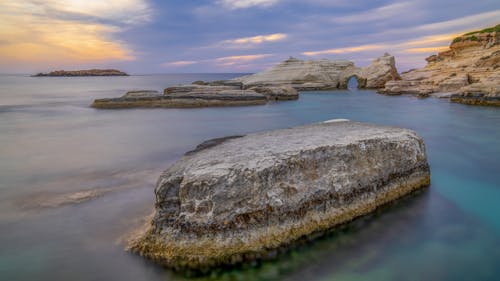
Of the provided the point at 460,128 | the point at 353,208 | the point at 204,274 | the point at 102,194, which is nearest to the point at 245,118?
the point at 460,128

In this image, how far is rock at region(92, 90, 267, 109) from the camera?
23.1 m

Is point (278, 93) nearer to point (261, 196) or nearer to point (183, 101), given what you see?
point (183, 101)

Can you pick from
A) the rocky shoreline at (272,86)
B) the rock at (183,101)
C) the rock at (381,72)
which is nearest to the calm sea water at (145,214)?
the rock at (183,101)

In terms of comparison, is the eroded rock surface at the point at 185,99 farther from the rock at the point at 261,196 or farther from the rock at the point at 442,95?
the rock at the point at 261,196

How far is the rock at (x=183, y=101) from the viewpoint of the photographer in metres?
23.1

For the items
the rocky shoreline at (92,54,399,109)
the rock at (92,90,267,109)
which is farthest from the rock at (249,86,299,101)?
the rock at (92,90,267,109)

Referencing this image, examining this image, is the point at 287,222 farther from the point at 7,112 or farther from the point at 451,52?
the point at 451,52

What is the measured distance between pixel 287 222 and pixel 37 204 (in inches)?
219

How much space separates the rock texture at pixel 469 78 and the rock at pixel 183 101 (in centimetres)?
1682

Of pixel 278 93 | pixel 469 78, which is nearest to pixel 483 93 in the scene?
pixel 469 78

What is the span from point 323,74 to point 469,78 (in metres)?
17.9

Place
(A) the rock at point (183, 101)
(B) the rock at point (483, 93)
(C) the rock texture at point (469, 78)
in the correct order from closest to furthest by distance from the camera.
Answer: (B) the rock at point (483, 93)
(C) the rock texture at point (469, 78)
(A) the rock at point (183, 101)

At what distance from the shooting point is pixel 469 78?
29500mm

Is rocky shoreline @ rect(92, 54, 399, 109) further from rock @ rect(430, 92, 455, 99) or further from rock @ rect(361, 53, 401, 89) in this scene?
rock @ rect(430, 92, 455, 99)
